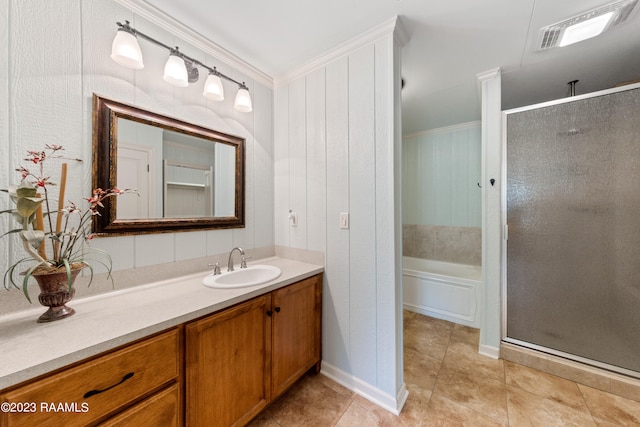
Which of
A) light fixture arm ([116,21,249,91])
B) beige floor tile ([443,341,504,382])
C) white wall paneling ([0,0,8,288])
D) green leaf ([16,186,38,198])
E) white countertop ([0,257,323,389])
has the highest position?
light fixture arm ([116,21,249,91])

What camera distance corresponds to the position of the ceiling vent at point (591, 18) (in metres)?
1.28

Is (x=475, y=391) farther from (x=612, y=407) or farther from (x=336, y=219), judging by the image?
(x=336, y=219)

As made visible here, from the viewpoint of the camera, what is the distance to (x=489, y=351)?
1.98 m

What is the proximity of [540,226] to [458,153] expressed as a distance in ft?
5.53

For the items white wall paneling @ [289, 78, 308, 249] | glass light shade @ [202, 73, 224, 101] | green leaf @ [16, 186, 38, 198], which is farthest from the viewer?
white wall paneling @ [289, 78, 308, 249]

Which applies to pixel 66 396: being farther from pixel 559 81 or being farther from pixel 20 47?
pixel 559 81

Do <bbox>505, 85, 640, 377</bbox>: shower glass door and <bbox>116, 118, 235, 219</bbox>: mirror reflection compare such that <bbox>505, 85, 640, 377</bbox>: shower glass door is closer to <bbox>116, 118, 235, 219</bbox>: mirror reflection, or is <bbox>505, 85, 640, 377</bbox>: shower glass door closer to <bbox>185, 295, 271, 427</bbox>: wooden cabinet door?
<bbox>185, 295, 271, 427</bbox>: wooden cabinet door

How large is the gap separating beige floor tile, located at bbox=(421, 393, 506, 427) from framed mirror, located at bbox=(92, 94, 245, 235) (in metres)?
1.79

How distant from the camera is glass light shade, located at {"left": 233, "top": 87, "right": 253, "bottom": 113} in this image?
1.70m

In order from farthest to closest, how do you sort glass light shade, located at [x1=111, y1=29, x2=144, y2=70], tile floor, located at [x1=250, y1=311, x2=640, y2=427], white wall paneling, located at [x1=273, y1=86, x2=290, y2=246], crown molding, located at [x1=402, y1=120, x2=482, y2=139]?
crown molding, located at [x1=402, y1=120, x2=482, y2=139], white wall paneling, located at [x1=273, y1=86, x2=290, y2=246], tile floor, located at [x1=250, y1=311, x2=640, y2=427], glass light shade, located at [x1=111, y1=29, x2=144, y2=70]

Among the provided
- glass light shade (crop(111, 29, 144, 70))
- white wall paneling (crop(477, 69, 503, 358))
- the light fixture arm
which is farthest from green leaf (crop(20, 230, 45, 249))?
white wall paneling (crop(477, 69, 503, 358))

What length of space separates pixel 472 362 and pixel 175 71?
2972 millimetres

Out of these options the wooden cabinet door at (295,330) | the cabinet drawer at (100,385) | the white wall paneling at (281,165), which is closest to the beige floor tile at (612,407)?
the wooden cabinet door at (295,330)

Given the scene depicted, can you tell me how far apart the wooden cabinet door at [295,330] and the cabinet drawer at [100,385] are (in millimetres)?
566
